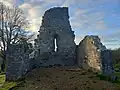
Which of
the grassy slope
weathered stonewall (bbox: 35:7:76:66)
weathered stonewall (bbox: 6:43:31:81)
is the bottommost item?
the grassy slope

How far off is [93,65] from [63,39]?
589 centimetres

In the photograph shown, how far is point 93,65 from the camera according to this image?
1995cm

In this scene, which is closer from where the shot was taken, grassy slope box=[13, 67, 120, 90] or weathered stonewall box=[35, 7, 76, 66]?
grassy slope box=[13, 67, 120, 90]

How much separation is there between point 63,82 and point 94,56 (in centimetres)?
507

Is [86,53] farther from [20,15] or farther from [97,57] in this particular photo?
[20,15]

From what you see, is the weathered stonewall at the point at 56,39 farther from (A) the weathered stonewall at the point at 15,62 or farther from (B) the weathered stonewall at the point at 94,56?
(A) the weathered stonewall at the point at 15,62

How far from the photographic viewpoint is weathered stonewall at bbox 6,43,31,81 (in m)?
18.9

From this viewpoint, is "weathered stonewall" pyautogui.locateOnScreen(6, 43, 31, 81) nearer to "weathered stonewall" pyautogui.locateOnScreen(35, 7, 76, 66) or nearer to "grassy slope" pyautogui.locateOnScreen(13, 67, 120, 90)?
"grassy slope" pyautogui.locateOnScreen(13, 67, 120, 90)

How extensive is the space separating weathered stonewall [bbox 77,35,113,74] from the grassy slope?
4.12ft

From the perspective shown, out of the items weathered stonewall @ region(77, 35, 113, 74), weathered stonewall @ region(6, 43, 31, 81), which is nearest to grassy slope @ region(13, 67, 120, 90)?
weathered stonewall @ region(6, 43, 31, 81)

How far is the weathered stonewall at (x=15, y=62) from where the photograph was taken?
18906mm

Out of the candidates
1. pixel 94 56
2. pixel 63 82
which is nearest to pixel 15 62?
pixel 63 82

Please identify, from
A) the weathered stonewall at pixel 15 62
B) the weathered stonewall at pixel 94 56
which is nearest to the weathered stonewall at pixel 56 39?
the weathered stonewall at pixel 94 56

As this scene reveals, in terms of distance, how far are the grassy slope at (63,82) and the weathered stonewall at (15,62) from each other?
79 cm
